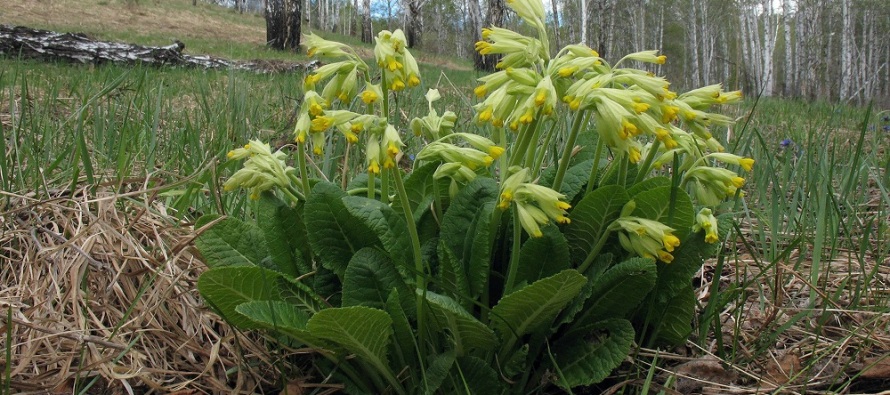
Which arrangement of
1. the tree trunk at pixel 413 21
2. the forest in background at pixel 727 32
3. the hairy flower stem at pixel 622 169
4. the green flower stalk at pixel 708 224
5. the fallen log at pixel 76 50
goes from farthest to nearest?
the forest in background at pixel 727 32
the tree trunk at pixel 413 21
the fallen log at pixel 76 50
the hairy flower stem at pixel 622 169
the green flower stalk at pixel 708 224

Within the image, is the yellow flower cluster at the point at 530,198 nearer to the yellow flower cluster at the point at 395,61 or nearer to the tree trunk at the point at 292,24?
the yellow flower cluster at the point at 395,61

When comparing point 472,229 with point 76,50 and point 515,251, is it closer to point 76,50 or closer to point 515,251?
point 515,251

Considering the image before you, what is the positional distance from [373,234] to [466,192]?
0.75 ft

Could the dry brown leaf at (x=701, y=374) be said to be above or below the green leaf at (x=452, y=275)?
below

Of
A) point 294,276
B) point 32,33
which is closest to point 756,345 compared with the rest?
point 294,276

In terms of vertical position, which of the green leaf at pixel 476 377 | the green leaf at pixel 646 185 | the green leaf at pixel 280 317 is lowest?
the green leaf at pixel 476 377

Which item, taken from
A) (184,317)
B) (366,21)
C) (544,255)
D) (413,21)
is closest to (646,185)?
(544,255)

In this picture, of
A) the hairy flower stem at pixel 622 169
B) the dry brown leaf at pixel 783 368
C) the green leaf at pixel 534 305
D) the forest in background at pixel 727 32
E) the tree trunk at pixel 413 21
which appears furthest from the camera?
the forest in background at pixel 727 32

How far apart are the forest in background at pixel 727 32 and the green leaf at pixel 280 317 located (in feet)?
54.6

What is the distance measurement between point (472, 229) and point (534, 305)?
0.71 feet

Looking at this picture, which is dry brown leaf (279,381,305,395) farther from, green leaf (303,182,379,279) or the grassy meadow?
green leaf (303,182,379,279)

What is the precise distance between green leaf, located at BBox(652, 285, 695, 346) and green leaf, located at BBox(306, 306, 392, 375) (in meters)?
0.60

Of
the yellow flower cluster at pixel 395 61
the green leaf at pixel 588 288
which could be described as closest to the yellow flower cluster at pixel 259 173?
the yellow flower cluster at pixel 395 61

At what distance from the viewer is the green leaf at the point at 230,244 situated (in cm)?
155
